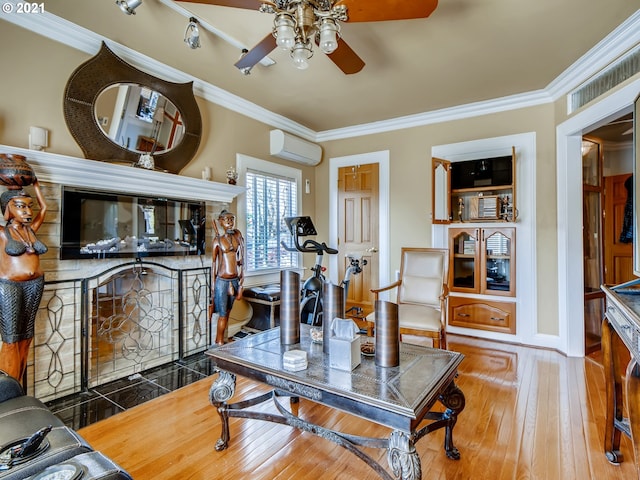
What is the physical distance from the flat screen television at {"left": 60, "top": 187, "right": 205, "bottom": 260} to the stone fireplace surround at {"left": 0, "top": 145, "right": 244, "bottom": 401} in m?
0.06

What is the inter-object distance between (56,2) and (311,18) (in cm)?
181

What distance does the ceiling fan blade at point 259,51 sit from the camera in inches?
77.7

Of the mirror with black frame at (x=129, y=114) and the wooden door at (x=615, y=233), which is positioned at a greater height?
the mirror with black frame at (x=129, y=114)

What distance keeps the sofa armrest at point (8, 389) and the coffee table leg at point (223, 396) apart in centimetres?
84

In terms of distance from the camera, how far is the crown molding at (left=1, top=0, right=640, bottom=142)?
2.35 meters

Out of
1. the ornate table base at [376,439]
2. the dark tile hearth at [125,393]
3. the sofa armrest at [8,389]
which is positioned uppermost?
the sofa armrest at [8,389]

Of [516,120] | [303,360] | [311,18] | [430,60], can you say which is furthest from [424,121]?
[303,360]

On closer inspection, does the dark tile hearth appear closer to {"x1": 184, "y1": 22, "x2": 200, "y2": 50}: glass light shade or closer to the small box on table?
the small box on table

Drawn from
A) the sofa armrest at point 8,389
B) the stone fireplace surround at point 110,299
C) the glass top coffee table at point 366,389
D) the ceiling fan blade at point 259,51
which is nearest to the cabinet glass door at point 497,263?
the glass top coffee table at point 366,389

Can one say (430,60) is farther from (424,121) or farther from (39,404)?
(39,404)

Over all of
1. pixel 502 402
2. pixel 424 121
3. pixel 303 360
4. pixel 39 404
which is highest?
pixel 424 121

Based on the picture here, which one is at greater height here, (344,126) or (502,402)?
(344,126)

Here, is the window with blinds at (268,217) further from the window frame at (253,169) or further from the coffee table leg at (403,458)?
the coffee table leg at (403,458)

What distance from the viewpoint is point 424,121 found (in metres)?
4.12
